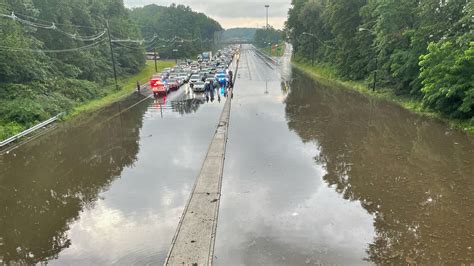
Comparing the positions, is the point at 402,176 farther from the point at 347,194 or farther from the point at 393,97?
the point at 393,97

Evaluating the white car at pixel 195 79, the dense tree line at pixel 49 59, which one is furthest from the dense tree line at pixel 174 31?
the white car at pixel 195 79

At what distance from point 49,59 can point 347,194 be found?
34.9m

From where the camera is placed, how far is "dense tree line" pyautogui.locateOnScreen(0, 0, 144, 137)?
2703 centimetres

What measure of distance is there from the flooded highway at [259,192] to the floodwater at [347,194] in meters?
0.05

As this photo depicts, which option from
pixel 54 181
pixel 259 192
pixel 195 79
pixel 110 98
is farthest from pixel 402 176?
pixel 195 79

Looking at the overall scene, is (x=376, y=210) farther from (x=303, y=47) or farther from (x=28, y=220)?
(x=303, y=47)

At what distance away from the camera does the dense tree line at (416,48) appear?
857 inches

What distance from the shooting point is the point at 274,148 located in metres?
19.0

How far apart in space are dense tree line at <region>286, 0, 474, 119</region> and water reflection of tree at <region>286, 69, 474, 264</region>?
7.96 ft

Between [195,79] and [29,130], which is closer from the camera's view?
[29,130]

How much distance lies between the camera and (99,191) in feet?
47.4

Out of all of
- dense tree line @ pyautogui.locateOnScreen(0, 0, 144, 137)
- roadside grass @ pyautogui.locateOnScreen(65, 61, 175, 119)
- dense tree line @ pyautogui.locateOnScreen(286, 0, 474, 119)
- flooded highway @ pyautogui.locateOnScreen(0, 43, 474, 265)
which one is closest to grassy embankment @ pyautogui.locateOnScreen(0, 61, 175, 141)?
roadside grass @ pyautogui.locateOnScreen(65, 61, 175, 119)

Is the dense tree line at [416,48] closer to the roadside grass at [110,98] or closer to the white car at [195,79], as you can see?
the white car at [195,79]

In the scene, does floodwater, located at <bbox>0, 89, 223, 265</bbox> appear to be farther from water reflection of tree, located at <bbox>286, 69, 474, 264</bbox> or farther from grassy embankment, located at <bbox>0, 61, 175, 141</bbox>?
water reflection of tree, located at <bbox>286, 69, 474, 264</bbox>
